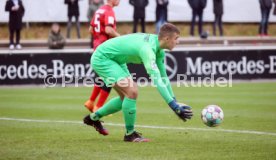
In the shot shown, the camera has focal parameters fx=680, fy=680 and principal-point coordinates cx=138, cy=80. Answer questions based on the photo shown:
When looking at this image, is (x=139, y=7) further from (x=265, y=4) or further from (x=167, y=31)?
(x=167, y=31)

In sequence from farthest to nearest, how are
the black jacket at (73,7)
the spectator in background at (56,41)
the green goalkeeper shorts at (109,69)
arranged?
1. the black jacket at (73,7)
2. the spectator in background at (56,41)
3. the green goalkeeper shorts at (109,69)

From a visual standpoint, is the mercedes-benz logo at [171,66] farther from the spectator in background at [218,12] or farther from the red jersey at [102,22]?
the red jersey at [102,22]

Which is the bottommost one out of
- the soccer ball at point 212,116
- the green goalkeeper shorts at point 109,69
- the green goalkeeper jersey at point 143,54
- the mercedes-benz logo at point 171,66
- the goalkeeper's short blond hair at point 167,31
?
the mercedes-benz logo at point 171,66

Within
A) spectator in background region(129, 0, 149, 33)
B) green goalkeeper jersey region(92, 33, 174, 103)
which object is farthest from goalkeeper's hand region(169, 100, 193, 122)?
spectator in background region(129, 0, 149, 33)

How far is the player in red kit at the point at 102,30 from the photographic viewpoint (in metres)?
13.7

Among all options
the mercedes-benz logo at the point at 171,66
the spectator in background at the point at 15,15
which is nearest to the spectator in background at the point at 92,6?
the spectator in background at the point at 15,15

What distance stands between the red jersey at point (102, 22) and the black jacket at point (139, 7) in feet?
44.3

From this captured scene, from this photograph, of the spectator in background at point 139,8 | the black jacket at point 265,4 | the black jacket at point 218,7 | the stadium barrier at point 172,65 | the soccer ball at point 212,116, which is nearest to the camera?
the soccer ball at point 212,116

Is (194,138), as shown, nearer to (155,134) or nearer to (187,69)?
(155,134)

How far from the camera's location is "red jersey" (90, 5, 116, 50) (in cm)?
1374

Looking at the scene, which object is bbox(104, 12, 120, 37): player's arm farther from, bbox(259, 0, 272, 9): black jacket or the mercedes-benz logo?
bbox(259, 0, 272, 9): black jacket

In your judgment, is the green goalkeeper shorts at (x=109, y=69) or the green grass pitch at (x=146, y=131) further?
the green goalkeeper shorts at (x=109, y=69)

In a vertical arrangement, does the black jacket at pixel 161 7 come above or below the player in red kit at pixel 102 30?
below

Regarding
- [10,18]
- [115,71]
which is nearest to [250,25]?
[10,18]
